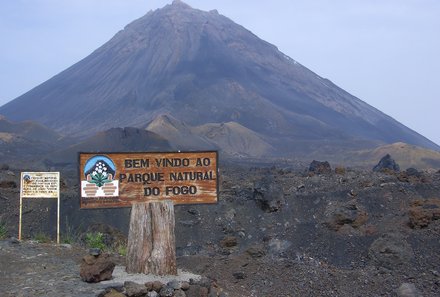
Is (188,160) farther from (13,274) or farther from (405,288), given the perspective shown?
(405,288)

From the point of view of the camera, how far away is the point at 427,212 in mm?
13914

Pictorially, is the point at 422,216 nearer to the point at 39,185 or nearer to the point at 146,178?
the point at 146,178

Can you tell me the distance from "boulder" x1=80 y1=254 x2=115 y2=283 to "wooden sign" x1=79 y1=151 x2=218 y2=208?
0.79 meters

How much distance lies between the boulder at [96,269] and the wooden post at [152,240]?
45 cm

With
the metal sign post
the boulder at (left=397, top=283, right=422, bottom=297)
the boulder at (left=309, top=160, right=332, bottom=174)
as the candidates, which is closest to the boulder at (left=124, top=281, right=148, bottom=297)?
the metal sign post

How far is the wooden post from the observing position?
335 inches

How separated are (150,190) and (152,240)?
623 millimetres

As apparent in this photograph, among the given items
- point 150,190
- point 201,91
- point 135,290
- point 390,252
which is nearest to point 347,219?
point 390,252

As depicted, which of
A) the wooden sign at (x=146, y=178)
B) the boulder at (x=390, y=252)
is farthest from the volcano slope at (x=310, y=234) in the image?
the wooden sign at (x=146, y=178)

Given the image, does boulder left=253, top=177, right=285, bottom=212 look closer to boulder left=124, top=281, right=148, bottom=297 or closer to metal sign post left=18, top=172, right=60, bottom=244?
metal sign post left=18, top=172, right=60, bottom=244

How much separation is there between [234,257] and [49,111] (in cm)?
7694

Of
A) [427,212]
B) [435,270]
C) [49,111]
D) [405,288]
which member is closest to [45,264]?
[405,288]

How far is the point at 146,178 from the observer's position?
893 centimetres

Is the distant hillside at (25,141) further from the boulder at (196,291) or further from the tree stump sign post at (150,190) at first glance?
the boulder at (196,291)
